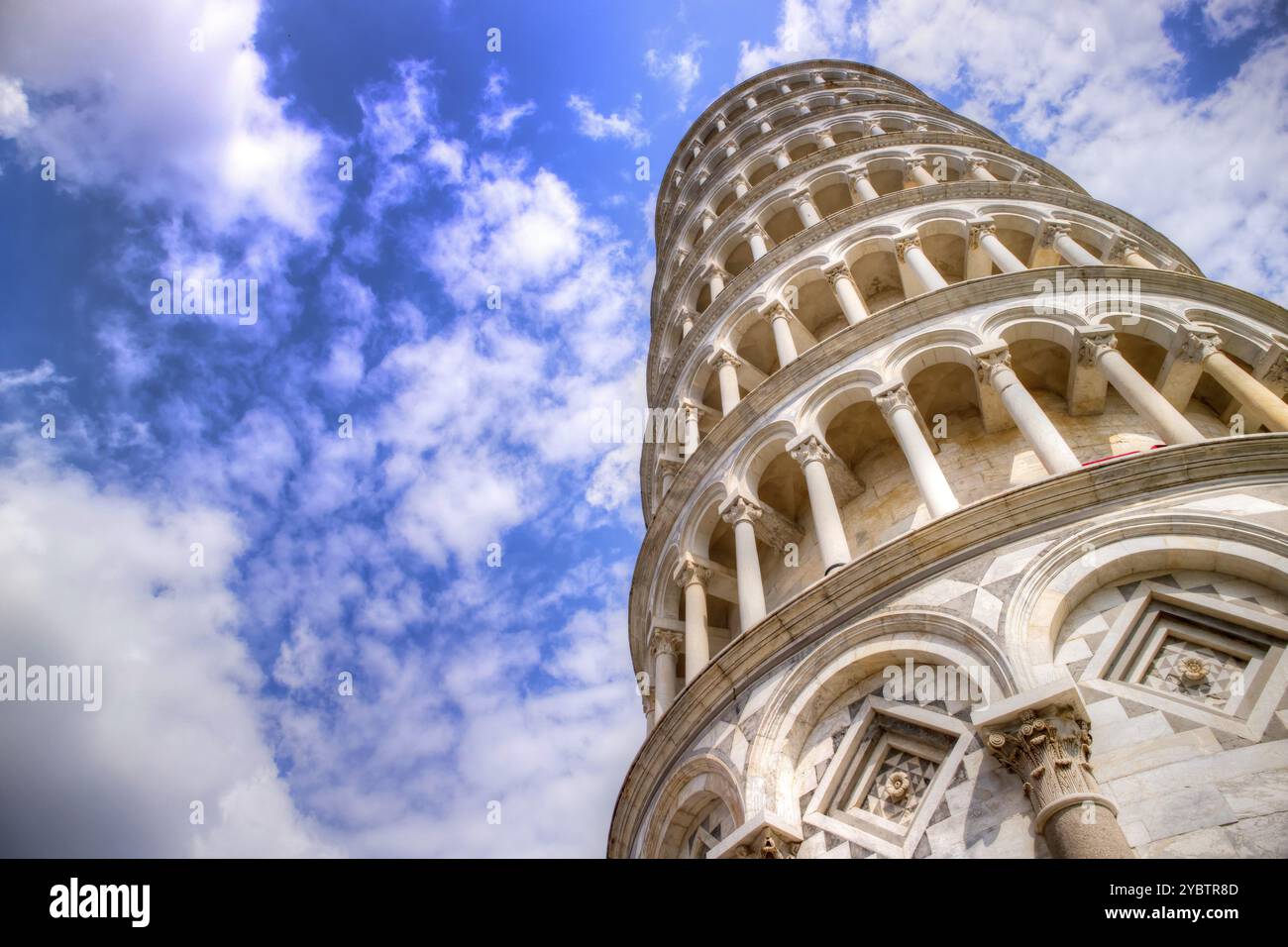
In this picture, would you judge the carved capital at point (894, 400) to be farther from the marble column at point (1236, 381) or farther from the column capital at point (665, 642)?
the column capital at point (665, 642)

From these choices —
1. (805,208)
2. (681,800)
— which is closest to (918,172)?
(805,208)

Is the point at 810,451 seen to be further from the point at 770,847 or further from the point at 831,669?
the point at 770,847

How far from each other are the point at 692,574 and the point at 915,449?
13.2ft

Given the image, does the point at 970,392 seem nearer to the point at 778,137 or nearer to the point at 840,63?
the point at 778,137

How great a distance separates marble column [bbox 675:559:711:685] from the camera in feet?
39.2

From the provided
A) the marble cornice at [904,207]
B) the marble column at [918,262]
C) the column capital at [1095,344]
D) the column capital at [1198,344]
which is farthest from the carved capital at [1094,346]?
the marble cornice at [904,207]

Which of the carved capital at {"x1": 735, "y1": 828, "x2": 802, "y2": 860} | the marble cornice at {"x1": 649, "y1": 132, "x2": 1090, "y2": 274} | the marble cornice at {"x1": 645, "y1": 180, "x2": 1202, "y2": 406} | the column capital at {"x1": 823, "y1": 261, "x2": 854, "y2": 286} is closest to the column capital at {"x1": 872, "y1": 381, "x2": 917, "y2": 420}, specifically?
the column capital at {"x1": 823, "y1": 261, "x2": 854, "y2": 286}

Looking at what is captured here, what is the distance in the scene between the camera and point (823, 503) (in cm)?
1182

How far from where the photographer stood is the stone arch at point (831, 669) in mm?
8656

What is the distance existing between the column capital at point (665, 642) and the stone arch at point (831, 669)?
14.1ft

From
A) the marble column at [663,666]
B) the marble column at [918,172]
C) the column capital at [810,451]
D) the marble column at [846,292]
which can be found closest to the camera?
the column capital at [810,451]

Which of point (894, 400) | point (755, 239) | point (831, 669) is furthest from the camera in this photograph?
point (755, 239)
